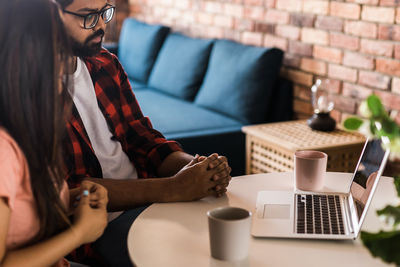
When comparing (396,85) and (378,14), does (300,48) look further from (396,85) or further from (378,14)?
(396,85)

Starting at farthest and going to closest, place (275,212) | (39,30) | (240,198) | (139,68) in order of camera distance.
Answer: (139,68), (240,198), (275,212), (39,30)

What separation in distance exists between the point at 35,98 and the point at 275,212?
22.3 inches

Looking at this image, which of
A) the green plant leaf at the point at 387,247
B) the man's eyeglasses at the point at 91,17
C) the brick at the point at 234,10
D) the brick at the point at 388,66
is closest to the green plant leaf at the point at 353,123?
the green plant leaf at the point at 387,247

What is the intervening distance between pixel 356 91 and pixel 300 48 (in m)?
0.45

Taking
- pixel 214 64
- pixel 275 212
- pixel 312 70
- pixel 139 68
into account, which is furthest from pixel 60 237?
pixel 139 68

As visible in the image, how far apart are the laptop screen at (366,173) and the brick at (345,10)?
55.3 inches

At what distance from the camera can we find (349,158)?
2.33 meters

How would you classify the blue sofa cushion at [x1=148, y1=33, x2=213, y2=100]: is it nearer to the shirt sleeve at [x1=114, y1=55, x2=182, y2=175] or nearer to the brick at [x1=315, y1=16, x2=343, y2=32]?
the brick at [x1=315, y1=16, x2=343, y2=32]

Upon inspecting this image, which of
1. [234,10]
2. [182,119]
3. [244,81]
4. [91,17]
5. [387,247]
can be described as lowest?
[182,119]

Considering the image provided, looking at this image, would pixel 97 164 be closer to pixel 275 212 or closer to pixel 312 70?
pixel 275 212

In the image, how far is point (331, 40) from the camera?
8.55 feet

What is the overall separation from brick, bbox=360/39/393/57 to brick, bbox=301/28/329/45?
0.25 m

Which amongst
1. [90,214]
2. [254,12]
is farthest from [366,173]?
[254,12]

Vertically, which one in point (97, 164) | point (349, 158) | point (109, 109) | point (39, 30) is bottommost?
point (349, 158)
